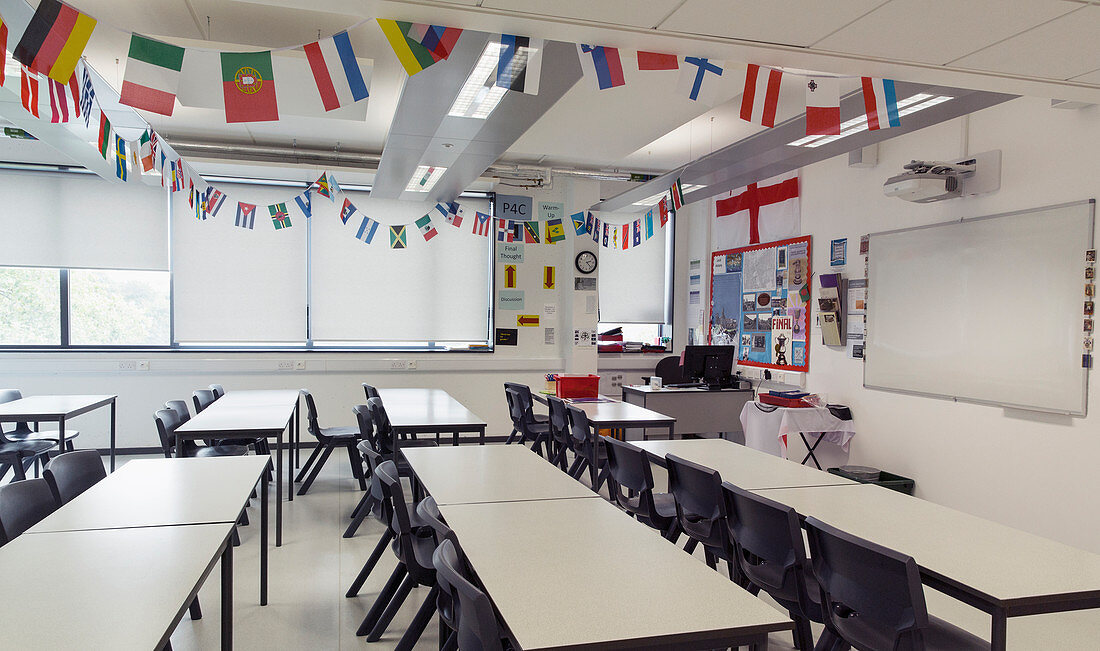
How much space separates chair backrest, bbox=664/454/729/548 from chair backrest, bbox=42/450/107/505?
105 inches

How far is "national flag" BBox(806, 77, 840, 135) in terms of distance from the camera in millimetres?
3092

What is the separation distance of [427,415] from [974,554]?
3.62 m

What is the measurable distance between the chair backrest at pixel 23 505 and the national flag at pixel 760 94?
3.27 meters

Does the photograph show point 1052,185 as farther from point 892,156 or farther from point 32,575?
point 32,575

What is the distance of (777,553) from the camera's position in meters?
2.50

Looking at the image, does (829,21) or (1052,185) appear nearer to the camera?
(829,21)

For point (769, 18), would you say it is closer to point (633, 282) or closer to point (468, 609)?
point (468, 609)

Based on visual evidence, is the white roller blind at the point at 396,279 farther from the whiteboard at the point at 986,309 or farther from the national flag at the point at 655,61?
the national flag at the point at 655,61

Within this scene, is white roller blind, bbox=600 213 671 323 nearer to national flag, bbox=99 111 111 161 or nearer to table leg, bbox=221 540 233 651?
national flag, bbox=99 111 111 161

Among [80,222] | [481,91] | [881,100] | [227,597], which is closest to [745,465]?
[881,100]

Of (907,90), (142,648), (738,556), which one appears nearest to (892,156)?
(907,90)

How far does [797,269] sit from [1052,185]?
258 centimetres

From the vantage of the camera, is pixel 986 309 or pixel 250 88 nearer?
pixel 250 88

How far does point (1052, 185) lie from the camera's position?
4469 millimetres
